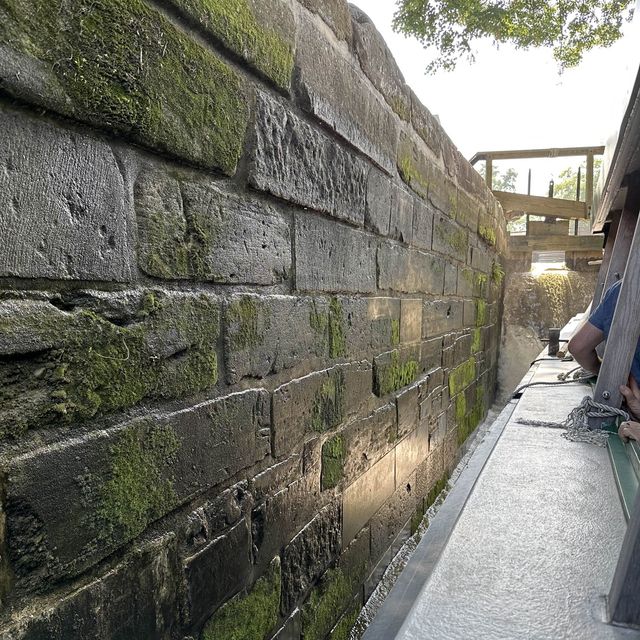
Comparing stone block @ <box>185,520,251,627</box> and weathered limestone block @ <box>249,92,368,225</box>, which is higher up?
weathered limestone block @ <box>249,92,368,225</box>

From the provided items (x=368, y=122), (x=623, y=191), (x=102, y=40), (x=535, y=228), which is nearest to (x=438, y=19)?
(x=535, y=228)

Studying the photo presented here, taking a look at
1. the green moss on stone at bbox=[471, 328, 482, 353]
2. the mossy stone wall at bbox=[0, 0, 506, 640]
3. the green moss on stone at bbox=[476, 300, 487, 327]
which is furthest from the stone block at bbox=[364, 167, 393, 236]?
the green moss on stone at bbox=[476, 300, 487, 327]

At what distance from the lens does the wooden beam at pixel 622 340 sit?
2.23 m

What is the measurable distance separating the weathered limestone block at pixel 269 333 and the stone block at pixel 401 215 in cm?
92

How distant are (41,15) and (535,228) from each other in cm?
799

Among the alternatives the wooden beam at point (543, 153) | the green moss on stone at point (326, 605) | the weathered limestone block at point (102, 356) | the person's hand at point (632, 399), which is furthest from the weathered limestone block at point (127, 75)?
the wooden beam at point (543, 153)

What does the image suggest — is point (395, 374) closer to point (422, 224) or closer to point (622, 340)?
point (422, 224)

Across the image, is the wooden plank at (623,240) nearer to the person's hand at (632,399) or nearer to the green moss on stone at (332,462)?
the person's hand at (632,399)

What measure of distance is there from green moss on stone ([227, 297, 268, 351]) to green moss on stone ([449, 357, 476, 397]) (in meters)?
3.01

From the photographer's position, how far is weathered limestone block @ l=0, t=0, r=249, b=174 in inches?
34.4

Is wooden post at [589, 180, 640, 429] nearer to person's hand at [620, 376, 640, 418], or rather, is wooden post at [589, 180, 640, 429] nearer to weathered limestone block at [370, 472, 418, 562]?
person's hand at [620, 376, 640, 418]

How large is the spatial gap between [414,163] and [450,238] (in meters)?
1.13

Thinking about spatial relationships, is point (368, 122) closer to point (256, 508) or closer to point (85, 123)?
point (85, 123)

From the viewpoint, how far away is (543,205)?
298 inches
